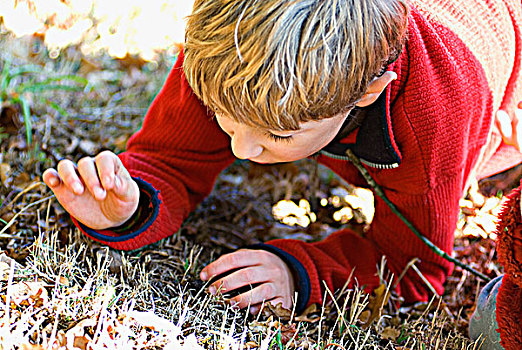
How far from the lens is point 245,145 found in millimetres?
1689

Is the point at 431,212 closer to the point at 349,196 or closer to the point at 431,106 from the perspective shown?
the point at 431,106

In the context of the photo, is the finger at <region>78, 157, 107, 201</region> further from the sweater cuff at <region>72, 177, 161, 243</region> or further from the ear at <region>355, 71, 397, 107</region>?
the ear at <region>355, 71, 397, 107</region>

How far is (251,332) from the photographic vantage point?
185 centimetres

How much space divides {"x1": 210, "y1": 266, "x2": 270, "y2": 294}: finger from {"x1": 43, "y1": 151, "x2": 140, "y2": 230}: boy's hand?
40 cm

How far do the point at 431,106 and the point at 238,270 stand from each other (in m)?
0.87

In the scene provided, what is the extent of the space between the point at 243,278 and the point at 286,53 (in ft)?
3.19

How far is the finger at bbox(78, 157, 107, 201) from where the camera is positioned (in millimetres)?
1860

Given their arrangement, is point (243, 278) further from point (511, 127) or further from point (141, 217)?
point (511, 127)

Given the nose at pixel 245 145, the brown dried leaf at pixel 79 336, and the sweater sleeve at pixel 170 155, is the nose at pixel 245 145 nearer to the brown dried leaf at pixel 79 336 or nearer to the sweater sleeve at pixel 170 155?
the sweater sleeve at pixel 170 155

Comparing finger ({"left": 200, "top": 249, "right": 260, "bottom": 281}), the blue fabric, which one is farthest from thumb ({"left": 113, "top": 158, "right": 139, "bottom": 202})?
Answer: the blue fabric

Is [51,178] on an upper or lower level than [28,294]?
upper

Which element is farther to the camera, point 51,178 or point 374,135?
point 374,135

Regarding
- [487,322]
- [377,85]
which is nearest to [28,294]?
[377,85]

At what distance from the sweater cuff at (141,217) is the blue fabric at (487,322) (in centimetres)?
118
